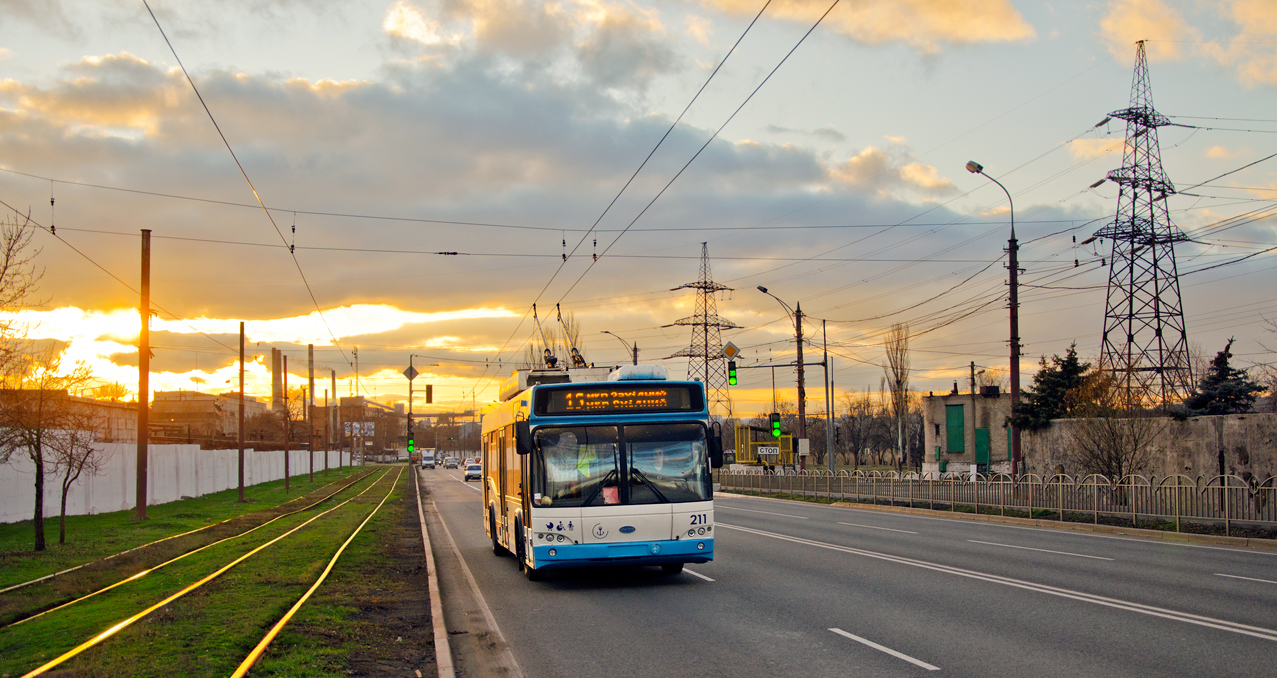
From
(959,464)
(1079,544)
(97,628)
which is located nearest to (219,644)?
(97,628)

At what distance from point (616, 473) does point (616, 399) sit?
3.84 feet

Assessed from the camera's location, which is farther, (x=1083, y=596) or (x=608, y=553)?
(x=608, y=553)

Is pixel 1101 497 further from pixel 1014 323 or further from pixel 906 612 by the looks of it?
pixel 906 612

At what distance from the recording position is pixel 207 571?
16.2m

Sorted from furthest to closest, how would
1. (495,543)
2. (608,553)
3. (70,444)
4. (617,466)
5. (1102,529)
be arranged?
(70,444)
(1102,529)
(495,543)
(617,466)
(608,553)

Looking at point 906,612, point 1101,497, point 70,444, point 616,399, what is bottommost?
point 1101,497

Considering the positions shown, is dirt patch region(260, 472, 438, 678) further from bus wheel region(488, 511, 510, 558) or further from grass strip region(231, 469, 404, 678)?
bus wheel region(488, 511, 510, 558)

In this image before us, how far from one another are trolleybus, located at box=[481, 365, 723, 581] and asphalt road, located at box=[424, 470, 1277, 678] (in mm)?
616

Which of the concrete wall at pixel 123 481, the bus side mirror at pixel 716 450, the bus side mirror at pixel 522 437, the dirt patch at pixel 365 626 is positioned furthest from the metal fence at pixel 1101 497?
the concrete wall at pixel 123 481

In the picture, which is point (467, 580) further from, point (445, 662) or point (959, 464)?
point (959, 464)

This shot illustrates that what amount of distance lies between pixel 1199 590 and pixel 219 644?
455 inches

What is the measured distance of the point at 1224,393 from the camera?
3281cm

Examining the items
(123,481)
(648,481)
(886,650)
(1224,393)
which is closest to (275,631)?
(648,481)

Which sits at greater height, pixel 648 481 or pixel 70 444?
pixel 70 444
